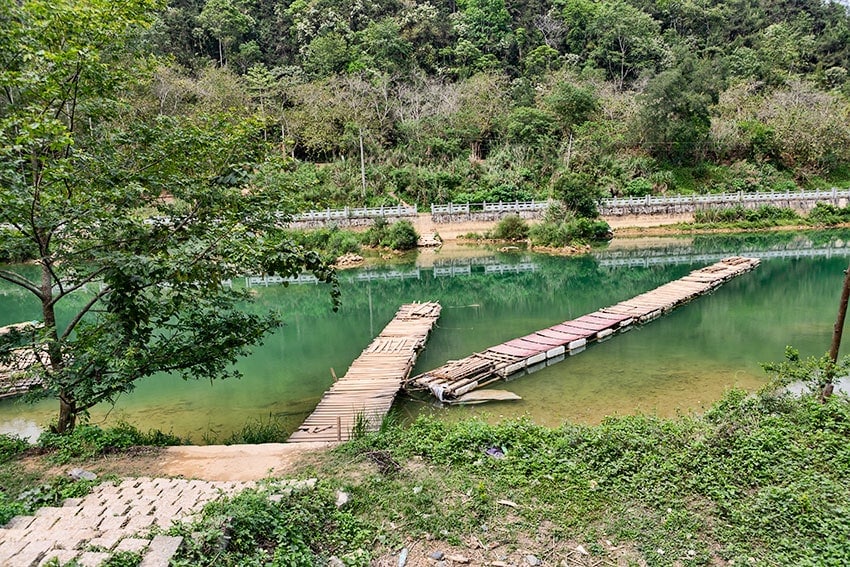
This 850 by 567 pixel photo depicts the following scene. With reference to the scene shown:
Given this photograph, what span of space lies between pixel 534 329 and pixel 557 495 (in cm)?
1041

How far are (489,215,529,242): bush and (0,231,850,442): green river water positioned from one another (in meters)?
5.14

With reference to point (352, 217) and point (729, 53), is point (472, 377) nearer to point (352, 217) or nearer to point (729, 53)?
point (352, 217)

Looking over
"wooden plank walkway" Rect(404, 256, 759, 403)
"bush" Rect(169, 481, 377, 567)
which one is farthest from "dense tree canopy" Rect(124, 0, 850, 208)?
"bush" Rect(169, 481, 377, 567)

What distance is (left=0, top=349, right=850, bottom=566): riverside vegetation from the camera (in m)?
4.75

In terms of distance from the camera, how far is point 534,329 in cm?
1595

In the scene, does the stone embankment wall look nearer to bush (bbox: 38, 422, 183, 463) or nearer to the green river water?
the green river water

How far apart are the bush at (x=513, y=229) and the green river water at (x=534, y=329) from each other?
5137 millimetres

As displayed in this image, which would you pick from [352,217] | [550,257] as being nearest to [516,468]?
[550,257]

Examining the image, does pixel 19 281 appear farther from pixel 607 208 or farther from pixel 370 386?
pixel 607 208

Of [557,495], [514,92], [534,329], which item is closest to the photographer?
[557,495]

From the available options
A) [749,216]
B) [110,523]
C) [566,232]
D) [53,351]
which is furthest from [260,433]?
[749,216]

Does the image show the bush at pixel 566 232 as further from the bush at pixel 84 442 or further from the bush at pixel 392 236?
the bush at pixel 84 442

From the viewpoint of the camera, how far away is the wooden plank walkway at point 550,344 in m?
11.3

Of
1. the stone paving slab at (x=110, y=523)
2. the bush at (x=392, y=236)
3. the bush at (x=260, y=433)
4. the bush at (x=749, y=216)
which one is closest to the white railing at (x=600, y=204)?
the bush at (x=749, y=216)
